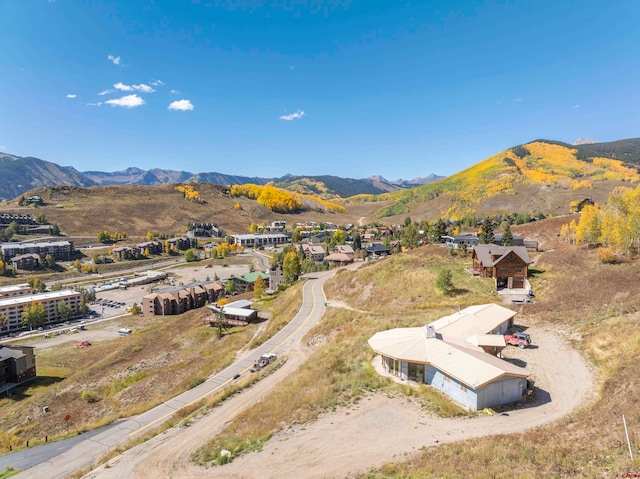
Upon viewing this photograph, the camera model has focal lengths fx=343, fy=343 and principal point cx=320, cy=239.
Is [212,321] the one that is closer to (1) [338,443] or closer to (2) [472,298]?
(2) [472,298]

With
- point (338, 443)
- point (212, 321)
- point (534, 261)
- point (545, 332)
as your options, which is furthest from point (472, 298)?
point (212, 321)

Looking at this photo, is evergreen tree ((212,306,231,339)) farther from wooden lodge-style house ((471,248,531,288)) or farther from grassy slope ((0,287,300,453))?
wooden lodge-style house ((471,248,531,288))

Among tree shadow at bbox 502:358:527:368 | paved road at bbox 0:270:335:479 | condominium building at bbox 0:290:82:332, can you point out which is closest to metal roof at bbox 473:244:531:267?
tree shadow at bbox 502:358:527:368

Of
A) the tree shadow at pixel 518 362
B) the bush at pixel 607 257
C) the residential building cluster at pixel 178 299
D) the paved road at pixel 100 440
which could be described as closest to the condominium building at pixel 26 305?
the residential building cluster at pixel 178 299

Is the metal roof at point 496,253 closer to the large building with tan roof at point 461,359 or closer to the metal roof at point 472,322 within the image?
the metal roof at point 472,322

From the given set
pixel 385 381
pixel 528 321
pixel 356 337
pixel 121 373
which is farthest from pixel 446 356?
pixel 121 373

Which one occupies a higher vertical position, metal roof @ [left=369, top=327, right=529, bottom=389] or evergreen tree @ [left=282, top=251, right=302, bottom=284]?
metal roof @ [left=369, top=327, right=529, bottom=389]

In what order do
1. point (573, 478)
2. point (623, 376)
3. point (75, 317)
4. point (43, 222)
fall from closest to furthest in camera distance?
point (573, 478)
point (623, 376)
point (75, 317)
point (43, 222)
